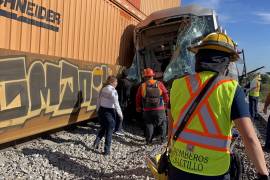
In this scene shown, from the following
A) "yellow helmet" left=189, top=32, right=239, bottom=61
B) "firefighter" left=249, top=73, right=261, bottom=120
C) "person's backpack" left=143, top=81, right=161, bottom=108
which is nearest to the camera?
"yellow helmet" left=189, top=32, right=239, bottom=61

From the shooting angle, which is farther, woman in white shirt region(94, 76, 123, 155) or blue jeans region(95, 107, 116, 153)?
woman in white shirt region(94, 76, 123, 155)

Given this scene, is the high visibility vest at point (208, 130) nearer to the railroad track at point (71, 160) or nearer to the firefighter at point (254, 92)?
the railroad track at point (71, 160)

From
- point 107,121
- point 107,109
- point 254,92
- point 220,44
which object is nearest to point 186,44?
point 107,109

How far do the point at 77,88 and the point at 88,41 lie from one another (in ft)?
4.07

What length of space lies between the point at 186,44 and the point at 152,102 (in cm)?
257

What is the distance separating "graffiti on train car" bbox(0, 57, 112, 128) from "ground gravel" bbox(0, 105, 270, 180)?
648mm

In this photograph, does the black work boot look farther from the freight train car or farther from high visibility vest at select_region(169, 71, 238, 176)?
high visibility vest at select_region(169, 71, 238, 176)

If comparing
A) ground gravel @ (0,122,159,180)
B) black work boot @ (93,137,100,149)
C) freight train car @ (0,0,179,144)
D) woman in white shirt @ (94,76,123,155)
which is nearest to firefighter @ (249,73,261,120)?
freight train car @ (0,0,179,144)

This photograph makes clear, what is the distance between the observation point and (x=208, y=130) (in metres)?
2.79

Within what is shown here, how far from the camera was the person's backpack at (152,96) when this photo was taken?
906cm

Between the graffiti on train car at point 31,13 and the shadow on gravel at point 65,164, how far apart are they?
88.8 inches

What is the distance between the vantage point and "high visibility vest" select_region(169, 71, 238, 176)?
2.77m

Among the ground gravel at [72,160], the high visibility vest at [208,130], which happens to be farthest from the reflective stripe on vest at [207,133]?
the ground gravel at [72,160]

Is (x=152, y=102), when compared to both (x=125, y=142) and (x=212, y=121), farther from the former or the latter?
(x=212, y=121)
